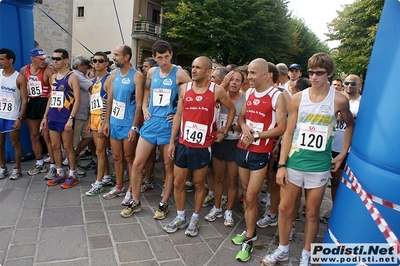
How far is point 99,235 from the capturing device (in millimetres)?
3217

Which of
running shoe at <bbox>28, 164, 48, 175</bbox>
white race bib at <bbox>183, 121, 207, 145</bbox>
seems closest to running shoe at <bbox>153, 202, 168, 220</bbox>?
white race bib at <bbox>183, 121, 207, 145</bbox>

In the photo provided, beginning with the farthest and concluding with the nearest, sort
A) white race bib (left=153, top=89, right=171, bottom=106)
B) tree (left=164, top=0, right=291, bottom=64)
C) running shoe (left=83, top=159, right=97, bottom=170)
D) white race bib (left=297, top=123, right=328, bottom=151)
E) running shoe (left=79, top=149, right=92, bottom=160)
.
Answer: tree (left=164, top=0, right=291, bottom=64), running shoe (left=79, top=149, right=92, bottom=160), running shoe (left=83, top=159, right=97, bottom=170), white race bib (left=153, top=89, right=171, bottom=106), white race bib (left=297, top=123, right=328, bottom=151)

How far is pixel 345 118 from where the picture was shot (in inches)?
106

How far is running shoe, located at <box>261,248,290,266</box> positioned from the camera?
2914mm

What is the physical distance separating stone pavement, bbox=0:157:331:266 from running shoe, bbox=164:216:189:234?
0.23ft

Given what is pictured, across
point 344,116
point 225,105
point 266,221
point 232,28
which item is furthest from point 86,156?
point 232,28

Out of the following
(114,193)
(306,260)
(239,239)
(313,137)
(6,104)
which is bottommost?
(114,193)

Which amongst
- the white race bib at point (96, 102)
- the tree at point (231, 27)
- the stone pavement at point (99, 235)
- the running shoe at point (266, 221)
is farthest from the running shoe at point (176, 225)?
the tree at point (231, 27)

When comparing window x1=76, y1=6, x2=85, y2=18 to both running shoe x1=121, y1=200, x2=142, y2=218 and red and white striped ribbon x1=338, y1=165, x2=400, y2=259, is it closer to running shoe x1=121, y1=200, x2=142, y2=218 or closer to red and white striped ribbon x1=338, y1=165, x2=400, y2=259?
running shoe x1=121, y1=200, x2=142, y2=218

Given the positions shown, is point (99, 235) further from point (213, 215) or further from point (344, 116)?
point (344, 116)

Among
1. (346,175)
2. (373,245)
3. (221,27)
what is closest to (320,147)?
(346,175)

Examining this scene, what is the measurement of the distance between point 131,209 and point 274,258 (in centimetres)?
187

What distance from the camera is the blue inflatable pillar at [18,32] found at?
5262 millimetres

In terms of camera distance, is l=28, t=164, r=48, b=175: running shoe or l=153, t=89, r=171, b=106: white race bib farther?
l=28, t=164, r=48, b=175: running shoe
